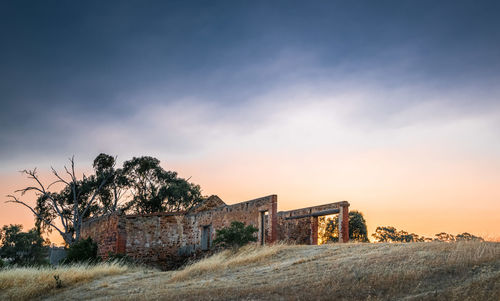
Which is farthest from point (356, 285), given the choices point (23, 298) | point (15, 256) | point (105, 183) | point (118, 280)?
point (15, 256)

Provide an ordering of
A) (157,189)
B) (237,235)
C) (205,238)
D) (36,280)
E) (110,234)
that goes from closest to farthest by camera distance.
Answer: (36,280), (237,235), (110,234), (205,238), (157,189)

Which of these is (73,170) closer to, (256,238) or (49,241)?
(49,241)

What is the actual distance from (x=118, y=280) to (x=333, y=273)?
8370mm

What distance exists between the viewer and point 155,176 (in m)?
42.2

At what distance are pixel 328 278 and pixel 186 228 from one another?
17.7 metres

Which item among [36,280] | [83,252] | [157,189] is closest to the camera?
[36,280]

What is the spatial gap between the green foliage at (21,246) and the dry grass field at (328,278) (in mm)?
31807

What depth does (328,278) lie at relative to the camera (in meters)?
10.3

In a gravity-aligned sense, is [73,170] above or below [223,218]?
above

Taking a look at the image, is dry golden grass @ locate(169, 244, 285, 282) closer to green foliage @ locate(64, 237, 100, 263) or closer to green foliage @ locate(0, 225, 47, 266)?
green foliage @ locate(64, 237, 100, 263)

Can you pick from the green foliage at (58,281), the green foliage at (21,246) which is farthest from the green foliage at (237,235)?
the green foliage at (21,246)

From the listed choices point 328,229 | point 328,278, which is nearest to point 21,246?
point 328,229

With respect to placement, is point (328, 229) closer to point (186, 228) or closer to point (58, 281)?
point (186, 228)

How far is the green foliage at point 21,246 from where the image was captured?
1688 inches
